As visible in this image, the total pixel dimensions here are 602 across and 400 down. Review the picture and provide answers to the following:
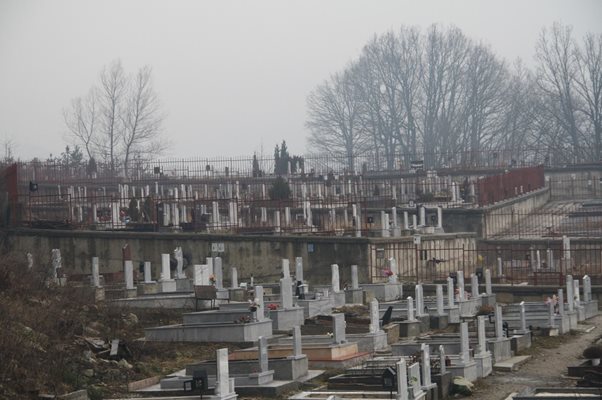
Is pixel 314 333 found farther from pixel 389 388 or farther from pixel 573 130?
pixel 573 130

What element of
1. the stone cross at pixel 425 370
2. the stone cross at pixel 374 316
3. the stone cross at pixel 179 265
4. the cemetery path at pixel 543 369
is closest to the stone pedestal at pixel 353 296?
the stone cross at pixel 179 265

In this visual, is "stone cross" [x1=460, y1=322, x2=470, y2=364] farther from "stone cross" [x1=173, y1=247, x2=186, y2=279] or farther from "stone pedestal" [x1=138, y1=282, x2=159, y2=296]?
"stone cross" [x1=173, y1=247, x2=186, y2=279]

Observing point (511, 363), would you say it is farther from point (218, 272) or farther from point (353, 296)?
point (218, 272)

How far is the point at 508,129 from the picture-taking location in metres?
103

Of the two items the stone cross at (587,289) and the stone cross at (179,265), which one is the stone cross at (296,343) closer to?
the stone cross at (587,289)

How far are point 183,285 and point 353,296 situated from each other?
180 inches

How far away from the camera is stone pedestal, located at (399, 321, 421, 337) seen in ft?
108

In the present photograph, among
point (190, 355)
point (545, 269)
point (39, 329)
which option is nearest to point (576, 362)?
point (190, 355)

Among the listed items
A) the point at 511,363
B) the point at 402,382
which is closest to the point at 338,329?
the point at 511,363

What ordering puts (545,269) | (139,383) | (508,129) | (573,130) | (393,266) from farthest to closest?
(508,129)
(573,130)
(545,269)
(393,266)
(139,383)

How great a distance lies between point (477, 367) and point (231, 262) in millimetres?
19490

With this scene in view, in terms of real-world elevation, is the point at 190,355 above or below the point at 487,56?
below

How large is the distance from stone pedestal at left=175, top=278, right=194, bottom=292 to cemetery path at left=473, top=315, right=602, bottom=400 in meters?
10.5

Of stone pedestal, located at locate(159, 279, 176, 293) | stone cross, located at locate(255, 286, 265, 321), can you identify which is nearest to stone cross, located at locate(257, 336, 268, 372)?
stone cross, located at locate(255, 286, 265, 321)
